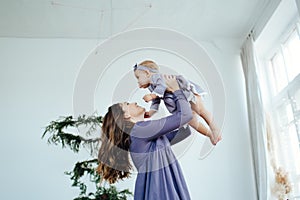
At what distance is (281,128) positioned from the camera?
109 inches

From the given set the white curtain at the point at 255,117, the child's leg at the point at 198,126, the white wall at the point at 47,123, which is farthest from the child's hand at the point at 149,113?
the white curtain at the point at 255,117

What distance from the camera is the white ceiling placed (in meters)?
2.68

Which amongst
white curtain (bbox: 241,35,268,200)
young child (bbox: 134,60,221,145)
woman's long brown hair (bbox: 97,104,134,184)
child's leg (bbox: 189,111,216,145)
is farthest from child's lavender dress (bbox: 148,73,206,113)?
white curtain (bbox: 241,35,268,200)

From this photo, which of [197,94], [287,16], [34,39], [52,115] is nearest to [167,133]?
[197,94]

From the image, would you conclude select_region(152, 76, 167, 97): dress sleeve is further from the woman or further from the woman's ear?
the woman's ear

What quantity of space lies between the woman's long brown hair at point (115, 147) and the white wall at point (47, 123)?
0.82 meters

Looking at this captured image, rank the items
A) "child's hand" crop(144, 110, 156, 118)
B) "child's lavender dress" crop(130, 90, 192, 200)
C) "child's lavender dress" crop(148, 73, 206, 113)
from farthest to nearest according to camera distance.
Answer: "child's hand" crop(144, 110, 156, 118)
"child's lavender dress" crop(148, 73, 206, 113)
"child's lavender dress" crop(130, 90, 192, 200)

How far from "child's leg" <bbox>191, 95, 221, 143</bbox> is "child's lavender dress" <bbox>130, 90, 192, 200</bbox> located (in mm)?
92

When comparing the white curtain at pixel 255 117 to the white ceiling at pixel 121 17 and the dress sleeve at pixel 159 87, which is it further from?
the dress sleeve at pixel 159 87

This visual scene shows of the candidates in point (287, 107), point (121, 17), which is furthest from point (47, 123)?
point (287, 107)

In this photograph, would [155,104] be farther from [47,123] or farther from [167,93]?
[47,123]

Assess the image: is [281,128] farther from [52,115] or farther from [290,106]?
[52,115]

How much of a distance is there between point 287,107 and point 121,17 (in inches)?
62.0

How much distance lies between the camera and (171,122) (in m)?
1.65
